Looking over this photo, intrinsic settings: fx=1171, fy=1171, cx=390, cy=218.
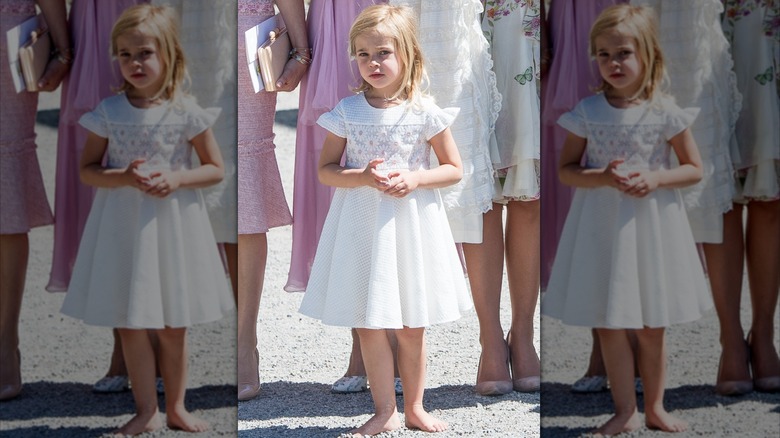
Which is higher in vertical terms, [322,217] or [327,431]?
[322,217]

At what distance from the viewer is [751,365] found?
2.50 m

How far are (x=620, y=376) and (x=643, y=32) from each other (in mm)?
720

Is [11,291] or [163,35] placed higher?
[163,35]

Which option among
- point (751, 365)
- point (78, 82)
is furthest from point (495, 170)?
point (78, 82)

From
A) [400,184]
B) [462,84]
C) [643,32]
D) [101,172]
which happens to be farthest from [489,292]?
[101,172]

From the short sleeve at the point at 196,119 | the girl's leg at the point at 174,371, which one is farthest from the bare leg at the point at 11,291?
the short sleeve at the point at 196,119

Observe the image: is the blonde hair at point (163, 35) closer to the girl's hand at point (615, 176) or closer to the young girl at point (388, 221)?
the girl's hand at point (615, 176)

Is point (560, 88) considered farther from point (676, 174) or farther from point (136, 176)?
point (136, 176)

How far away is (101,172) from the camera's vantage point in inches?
95.0

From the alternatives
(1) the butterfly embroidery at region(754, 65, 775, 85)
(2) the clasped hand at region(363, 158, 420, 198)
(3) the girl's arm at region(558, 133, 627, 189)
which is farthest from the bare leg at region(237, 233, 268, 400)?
(1) the butterfly embroidery at region(754, 65, 775, 85)

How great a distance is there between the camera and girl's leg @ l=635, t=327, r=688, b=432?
245 cm

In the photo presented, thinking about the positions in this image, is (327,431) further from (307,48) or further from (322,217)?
(307,48)

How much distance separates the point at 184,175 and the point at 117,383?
466mm

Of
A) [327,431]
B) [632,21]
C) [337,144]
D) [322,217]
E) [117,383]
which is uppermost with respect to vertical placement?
[632,21]
